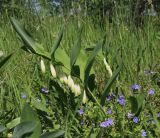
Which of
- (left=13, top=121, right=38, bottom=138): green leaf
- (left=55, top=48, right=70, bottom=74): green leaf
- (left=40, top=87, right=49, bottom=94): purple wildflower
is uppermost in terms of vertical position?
(left=55, top=48, right=70, bottom=74): green leaf

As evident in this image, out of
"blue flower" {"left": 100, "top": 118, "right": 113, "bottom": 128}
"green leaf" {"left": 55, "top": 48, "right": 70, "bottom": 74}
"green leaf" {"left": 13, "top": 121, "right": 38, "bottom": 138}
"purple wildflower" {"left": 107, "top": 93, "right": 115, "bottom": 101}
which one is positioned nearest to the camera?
"green leaf" {"left": 13, "top": 121, "right": 38, "bottom": 138}

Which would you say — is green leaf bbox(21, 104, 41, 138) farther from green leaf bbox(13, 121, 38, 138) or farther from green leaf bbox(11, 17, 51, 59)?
green leaf bbox(11, 17, 51, 59)

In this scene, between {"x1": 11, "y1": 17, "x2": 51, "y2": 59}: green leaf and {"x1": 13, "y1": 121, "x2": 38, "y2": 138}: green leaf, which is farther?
{"x1": 11, "y1": 17, "x2": 51, "y2": 59}: green leaf

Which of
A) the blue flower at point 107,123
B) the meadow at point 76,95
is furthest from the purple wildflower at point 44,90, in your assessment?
the blue flower at point 107,123

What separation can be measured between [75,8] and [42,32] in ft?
1.34

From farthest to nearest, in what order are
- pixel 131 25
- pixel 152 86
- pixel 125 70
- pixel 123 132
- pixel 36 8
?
pixel 131 25, pixel 36 8, pixel 125 70, pixel 152 86, pixel 123 132

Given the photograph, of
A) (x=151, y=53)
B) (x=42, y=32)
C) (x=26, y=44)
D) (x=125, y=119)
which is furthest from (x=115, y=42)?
(x=26, y=44)

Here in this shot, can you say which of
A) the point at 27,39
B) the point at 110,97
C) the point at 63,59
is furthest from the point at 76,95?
the point at 110,97

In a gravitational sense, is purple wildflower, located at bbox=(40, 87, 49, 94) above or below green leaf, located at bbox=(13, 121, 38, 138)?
below

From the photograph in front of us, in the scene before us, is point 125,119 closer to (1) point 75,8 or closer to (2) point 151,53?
(2) point 151,53

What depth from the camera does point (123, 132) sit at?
134 centimetres

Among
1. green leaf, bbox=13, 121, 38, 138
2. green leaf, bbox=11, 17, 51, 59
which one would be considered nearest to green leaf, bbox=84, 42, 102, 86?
green leaf, bbox=11, 17, 51, 59

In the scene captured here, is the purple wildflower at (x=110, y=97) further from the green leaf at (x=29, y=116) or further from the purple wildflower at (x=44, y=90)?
the green leaf at (x=29, y=116)

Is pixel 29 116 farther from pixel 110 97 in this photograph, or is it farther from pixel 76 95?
pixel 110 97
